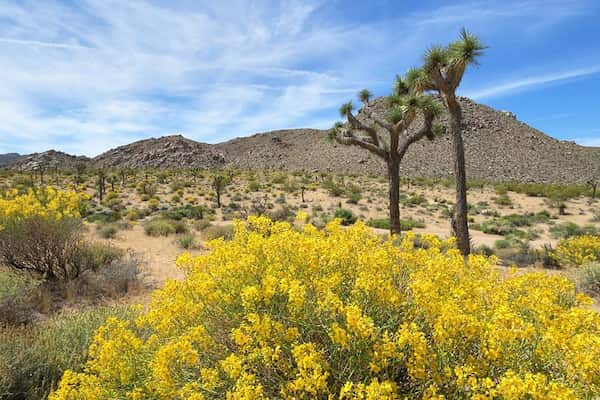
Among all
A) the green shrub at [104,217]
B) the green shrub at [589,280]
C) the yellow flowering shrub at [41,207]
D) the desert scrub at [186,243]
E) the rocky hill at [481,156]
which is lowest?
the green shrub at [589,280]

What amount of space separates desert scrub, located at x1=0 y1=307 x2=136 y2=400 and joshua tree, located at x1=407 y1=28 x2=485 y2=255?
9.61 m

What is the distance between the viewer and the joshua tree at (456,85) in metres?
10.4

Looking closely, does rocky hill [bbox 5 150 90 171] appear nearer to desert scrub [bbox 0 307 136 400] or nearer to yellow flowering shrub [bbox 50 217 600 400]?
desert scrub [bbox 0 307 136 400]

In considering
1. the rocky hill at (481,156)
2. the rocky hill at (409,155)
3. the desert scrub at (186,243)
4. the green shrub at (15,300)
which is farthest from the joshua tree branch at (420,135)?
the rocky hill at (481,156)

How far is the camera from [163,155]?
8062cm

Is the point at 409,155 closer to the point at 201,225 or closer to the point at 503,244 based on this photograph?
the point at 503,244

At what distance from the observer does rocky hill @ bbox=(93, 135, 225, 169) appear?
78.3 meters

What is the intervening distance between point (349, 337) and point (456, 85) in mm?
10479

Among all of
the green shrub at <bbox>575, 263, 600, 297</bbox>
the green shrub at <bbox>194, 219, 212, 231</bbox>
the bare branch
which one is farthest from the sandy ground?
the bare branch

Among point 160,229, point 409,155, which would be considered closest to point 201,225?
point 160,229

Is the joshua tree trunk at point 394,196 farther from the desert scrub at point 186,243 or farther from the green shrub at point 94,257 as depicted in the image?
the green shrub at point 94,257

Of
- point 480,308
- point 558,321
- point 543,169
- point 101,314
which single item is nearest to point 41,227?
point 101,314

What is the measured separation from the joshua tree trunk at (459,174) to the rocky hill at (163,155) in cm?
7037

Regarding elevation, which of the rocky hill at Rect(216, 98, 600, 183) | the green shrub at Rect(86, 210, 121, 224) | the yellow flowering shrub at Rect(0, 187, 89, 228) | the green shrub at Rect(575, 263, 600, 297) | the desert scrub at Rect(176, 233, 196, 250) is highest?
the rocky hill at Rect(216, 98, 600, 183)
